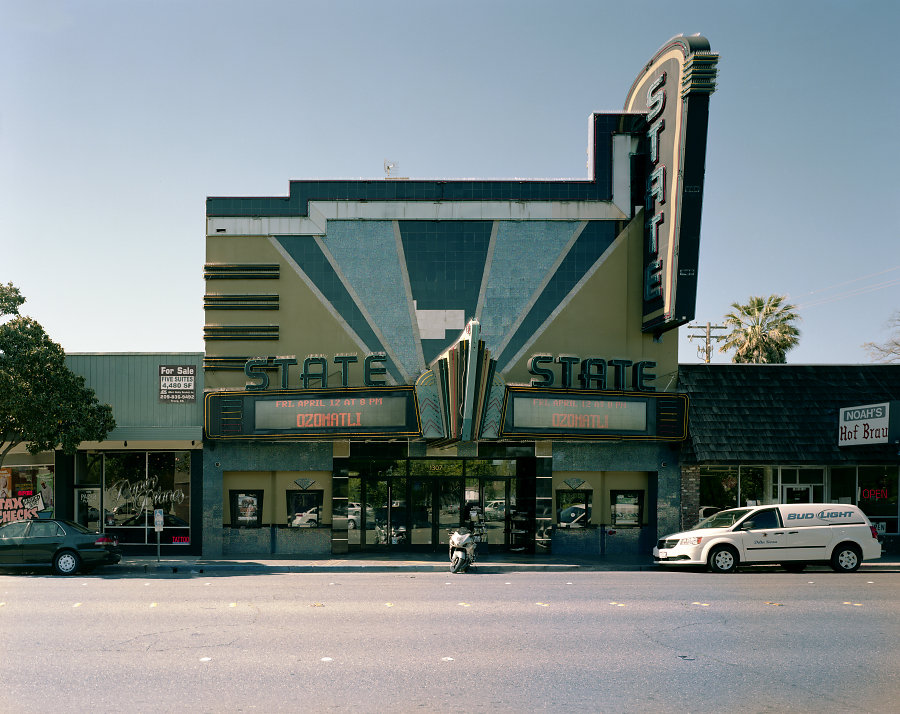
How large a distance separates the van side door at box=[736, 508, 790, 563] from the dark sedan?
52.9ft

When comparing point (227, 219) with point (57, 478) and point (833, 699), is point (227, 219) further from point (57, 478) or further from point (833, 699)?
point (833, 699)

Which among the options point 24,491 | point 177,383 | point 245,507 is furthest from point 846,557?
point 24,491

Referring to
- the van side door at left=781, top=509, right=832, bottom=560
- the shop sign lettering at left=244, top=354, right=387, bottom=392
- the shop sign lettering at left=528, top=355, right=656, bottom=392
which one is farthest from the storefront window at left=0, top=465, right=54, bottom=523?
the van side door at left=781, top=509, right=832, bottom=560

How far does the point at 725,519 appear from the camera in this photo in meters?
20.2

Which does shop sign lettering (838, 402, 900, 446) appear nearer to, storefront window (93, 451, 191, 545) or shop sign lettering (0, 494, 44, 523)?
storefront window (93, 451, 191, 545)

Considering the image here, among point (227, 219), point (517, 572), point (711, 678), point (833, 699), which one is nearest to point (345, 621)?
point (711, 678)

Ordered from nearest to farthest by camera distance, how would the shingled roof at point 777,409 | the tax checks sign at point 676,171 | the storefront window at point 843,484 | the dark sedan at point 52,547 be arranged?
the dark sedan at point 52,547 → the tax checks sign at point 676,171 → the shingled roof at point 777,409 → the storefront window at point 843,484

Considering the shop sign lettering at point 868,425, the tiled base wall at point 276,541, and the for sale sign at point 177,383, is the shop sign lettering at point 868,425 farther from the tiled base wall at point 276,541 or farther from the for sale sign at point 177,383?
the for sale sign at point 177,383

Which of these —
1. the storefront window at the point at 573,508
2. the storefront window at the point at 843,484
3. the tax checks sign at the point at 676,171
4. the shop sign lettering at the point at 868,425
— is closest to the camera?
the tax checks sign at the point at 676,171

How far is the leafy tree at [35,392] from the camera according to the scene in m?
21.1

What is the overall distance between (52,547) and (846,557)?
19839 mm

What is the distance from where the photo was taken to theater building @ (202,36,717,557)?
24.2 m

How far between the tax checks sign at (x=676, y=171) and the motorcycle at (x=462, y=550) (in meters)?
8.63

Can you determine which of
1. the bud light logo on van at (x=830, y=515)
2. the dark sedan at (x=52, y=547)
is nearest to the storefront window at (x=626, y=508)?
the bud light logo on van at (x=830, y=515)
